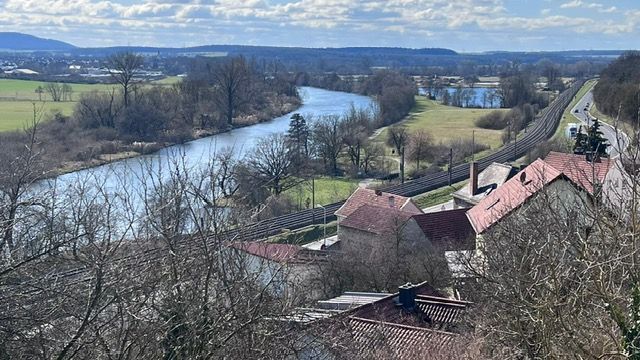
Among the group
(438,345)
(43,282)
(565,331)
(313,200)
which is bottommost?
(313,200)

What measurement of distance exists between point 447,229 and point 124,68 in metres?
38.9

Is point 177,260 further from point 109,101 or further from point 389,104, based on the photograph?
point 389,104

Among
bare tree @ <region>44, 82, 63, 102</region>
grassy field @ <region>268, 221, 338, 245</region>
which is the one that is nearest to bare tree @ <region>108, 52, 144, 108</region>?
bare tree @ <region>44, 82, 63, 102</region>

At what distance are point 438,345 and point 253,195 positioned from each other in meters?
20.1

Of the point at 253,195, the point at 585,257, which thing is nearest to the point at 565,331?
the point at 585,257

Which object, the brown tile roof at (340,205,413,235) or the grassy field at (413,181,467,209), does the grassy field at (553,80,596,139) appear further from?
the brown tile roof at (340,205,413,235)

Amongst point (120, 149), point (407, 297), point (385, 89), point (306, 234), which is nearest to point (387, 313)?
point (407, 297)

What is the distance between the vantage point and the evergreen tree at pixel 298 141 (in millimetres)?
37594

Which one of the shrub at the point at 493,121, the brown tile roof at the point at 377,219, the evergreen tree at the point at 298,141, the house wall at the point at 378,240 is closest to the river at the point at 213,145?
the evergreen tree at the point at 298,141

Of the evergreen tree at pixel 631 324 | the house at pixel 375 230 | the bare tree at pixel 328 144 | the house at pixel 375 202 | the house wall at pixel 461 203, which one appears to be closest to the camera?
the evergreen tree at pixel 631 324

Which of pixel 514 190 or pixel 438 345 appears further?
pixel 514 190

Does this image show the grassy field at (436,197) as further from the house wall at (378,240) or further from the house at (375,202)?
the house wall at (378,240)

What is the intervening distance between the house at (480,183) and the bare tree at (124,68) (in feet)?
103

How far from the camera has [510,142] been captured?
1756 inches
